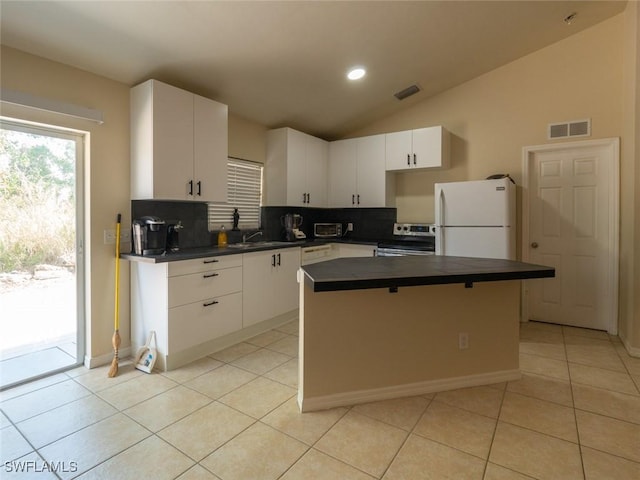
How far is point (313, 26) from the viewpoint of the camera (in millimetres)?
2688

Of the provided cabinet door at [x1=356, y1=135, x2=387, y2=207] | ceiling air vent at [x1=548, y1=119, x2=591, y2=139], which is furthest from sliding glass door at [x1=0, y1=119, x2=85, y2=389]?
ceiling air vent at [x1=548, y1=119, x2=591, y2=139]

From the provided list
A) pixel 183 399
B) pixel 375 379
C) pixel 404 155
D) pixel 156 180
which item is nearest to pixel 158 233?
pixel 156 180

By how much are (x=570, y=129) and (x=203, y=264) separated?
4.09 m

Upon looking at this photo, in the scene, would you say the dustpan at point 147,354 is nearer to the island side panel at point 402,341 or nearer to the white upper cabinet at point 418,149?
the island side panel at point 402,341

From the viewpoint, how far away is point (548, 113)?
3.77 meters

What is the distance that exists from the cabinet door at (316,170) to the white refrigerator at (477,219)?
169 centimetres

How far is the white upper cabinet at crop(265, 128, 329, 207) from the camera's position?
426 centimetres

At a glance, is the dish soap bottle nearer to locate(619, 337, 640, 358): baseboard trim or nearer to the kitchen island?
the kitchen island

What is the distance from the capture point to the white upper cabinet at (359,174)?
4453 mm

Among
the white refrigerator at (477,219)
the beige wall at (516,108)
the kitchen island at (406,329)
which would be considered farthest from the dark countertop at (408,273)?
the beige wall at (516,108)

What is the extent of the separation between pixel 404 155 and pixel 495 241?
1.55 meters

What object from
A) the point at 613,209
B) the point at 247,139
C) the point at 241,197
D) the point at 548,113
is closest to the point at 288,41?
the point at 247,139

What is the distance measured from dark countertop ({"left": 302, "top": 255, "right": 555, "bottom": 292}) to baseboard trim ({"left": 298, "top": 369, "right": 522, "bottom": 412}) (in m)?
0.79

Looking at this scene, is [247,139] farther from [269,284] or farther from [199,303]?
[199,303]
